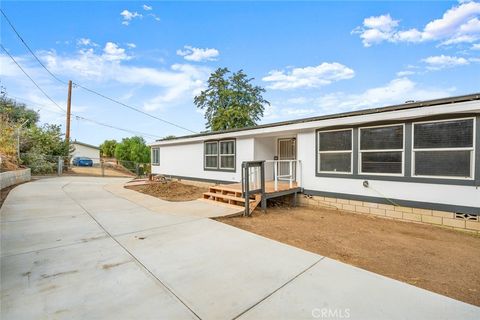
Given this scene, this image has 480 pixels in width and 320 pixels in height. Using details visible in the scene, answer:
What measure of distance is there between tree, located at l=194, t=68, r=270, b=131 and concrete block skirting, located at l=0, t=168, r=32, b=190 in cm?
1445

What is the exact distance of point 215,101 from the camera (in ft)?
77.4

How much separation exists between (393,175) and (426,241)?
1951 millimetres

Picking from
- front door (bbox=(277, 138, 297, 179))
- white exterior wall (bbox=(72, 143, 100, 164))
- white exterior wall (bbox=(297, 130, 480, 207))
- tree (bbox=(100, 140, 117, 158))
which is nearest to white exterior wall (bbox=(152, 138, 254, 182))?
front door (bbox=(277, 138, 297, 179))

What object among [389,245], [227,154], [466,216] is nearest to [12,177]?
[227,154]

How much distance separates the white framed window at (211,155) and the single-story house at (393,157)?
2008 millimetres

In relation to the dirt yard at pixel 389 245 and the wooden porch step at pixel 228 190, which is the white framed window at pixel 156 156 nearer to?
the wooden porch step at pixel 228 190

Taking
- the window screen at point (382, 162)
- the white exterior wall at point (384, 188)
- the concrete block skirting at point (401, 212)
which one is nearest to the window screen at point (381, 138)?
the window screen at point (382, 162)

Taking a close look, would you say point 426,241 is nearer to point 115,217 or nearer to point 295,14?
point 115,217

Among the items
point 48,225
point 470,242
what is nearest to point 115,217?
point 48,225

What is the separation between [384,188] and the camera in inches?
227

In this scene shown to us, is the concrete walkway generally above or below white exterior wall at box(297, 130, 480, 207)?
below

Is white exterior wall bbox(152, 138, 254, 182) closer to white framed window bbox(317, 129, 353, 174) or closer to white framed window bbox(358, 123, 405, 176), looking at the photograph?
white framed window bbox(317, 129, 353, 174)

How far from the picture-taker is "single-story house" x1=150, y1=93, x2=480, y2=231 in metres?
4.67

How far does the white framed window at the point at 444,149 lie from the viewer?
464cm
